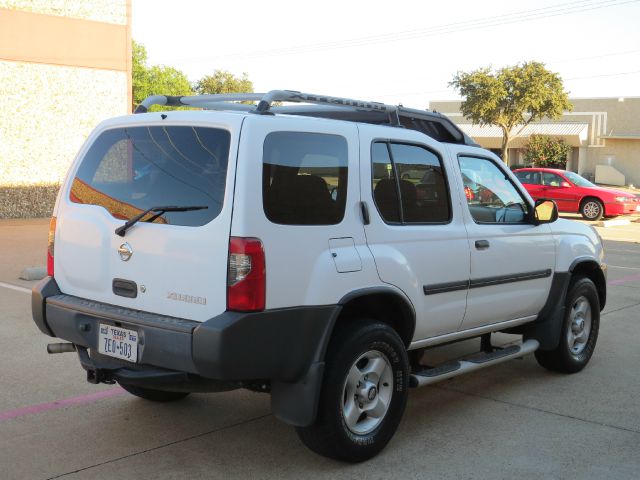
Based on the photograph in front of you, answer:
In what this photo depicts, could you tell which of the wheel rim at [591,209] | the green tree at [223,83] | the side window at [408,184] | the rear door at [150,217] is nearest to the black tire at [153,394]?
the rear door at [150,217]

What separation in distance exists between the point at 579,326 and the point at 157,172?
3.91 m

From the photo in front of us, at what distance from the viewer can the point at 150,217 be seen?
4059mm

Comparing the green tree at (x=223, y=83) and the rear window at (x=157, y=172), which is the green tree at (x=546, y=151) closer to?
the green tree at (x=223, y=83)

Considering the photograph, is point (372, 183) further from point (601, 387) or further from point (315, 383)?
point (601, 387)

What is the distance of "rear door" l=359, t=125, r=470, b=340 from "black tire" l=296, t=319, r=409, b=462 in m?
0.35

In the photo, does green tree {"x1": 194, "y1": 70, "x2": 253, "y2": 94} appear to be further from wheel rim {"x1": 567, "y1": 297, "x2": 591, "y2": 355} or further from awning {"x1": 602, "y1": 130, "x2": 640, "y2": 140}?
wheel rim {"x1": 567, "y1": 297, "x2": 591, "y2": 355}

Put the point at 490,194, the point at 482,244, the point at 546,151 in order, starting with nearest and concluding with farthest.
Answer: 1. the point at 482,244
2. the point at 490,194
3. the point at 546,151

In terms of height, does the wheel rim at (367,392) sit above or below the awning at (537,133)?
below

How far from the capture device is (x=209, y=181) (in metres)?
3.90

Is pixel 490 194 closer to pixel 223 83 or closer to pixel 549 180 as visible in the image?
pixel 549 180

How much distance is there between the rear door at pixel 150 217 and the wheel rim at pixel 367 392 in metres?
0.97

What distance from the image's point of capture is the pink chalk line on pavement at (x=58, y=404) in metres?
4.96

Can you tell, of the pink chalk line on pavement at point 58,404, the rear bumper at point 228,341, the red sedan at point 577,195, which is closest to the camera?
the rear bumper at point 228,341

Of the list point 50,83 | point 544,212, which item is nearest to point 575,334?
point 544,212
